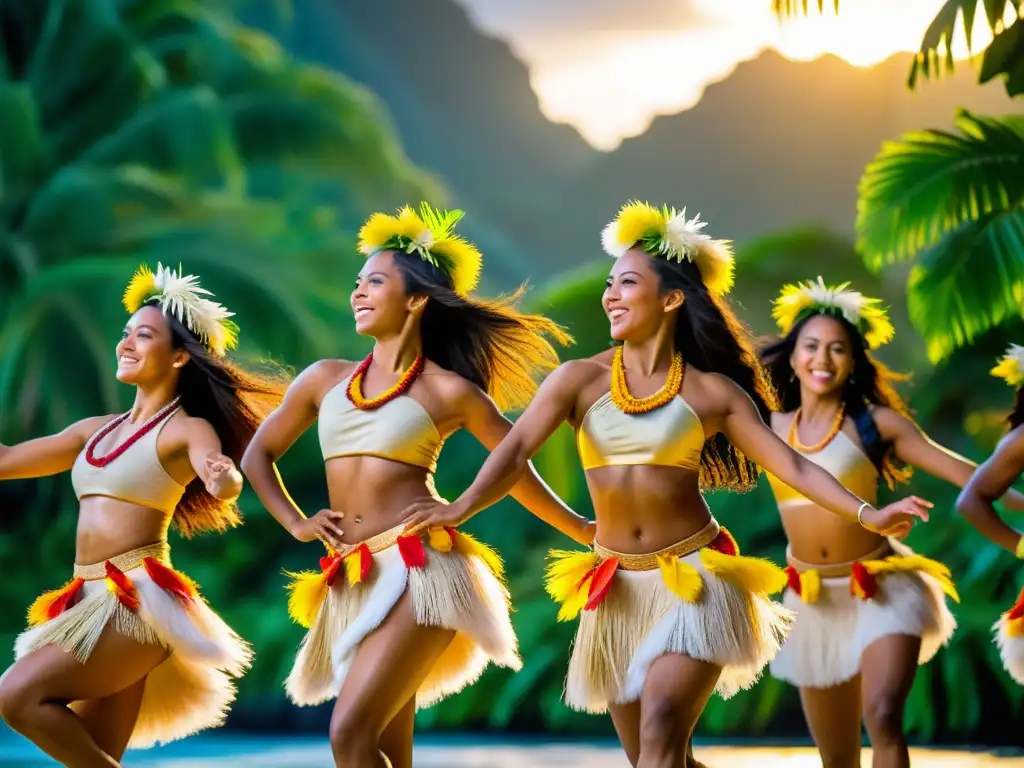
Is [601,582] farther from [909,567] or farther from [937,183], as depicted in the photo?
[937,183]

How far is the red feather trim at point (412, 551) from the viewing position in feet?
11.4

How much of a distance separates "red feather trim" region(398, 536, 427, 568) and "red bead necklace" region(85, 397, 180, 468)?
787 millimetres

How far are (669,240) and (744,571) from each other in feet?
2.56

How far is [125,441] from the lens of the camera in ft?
12.7

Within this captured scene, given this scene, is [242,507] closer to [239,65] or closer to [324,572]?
[239,65]

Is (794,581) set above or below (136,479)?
above

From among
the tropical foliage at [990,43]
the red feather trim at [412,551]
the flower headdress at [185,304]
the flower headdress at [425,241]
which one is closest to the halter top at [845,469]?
the flower headdress at [425,241]

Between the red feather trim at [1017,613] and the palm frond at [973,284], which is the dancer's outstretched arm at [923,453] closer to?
the red feather trim at [1017,613]

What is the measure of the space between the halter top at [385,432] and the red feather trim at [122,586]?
0.57 m

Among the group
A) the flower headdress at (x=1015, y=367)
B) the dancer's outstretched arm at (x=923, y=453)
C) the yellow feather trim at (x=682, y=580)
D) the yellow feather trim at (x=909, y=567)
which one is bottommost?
the yellow feather trim at (x=682, y=580)

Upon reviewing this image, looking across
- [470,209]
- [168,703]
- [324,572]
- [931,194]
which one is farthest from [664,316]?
[470,209]

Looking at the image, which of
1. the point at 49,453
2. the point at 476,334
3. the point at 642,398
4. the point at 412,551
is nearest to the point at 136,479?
the point at 49,453

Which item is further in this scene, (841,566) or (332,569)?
(841,566)

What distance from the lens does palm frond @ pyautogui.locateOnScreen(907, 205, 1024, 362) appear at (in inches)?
278
